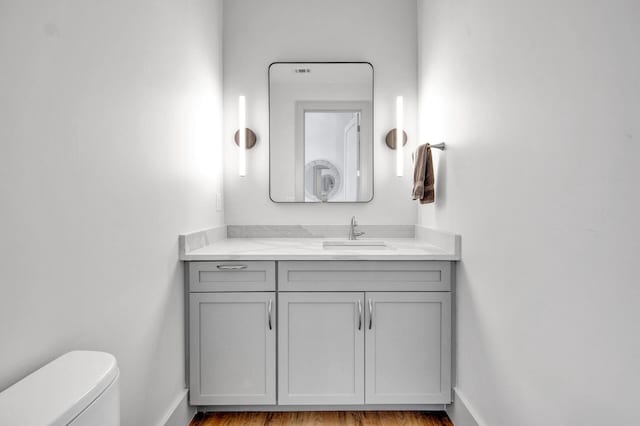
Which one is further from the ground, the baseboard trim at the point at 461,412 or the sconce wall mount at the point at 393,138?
the sconce wall mount at the point at 393,138

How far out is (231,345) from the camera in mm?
1848

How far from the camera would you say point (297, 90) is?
8.09 ft

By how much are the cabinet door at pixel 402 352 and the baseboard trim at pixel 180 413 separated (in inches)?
34.8

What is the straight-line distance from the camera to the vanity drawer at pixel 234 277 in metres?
1.85

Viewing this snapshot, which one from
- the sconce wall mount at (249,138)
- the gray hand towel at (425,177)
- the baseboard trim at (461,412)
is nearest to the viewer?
the baseboard trim at (461,412)

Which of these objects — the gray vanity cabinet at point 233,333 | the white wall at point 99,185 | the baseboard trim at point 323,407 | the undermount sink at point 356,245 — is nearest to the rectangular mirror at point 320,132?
the undermount sink at point 356,245

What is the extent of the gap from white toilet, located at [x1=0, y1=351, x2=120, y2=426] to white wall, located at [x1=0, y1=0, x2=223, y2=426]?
84 millimetres

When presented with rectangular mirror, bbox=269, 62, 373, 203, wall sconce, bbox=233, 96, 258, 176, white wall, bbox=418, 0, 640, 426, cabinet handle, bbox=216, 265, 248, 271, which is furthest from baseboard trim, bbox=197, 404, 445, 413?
wall sconce, bbox=233, 96, 258, 176

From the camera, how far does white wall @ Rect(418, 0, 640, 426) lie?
80cm

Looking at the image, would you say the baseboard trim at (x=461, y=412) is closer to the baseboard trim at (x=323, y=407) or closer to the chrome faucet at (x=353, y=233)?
the baseboard trim at (x=323, y=407)

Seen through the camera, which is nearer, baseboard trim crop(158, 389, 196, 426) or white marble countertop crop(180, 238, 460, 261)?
baseboard trim crop(158, 389, 196, 426)

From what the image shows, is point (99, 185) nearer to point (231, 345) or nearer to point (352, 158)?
point (231, 345)

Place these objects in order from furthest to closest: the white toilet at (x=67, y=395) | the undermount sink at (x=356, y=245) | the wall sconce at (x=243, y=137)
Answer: the wall sconce at (x=243, y=137)
the undermount sink at (x=356, y=245)
the white toilet at (x=67, y=395)

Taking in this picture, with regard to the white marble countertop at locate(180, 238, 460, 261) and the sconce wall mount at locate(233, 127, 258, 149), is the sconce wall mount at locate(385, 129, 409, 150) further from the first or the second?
the sconce wall mount at locate(233, 127, 258, 149)
